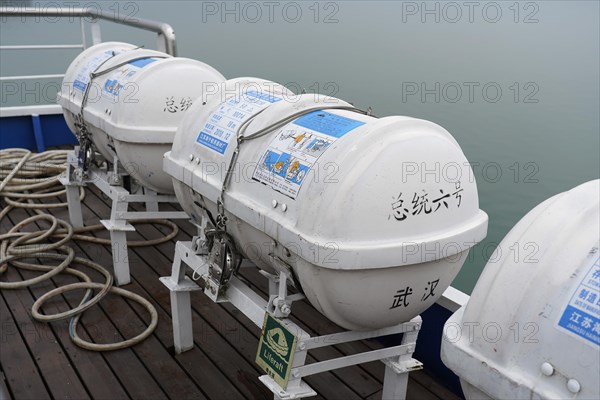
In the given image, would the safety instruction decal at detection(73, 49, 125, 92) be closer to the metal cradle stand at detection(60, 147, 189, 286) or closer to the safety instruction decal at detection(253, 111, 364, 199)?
the metal cradle stand at detection(60, 147, 189, 286)

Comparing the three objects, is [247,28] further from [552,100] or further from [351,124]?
[351,124]

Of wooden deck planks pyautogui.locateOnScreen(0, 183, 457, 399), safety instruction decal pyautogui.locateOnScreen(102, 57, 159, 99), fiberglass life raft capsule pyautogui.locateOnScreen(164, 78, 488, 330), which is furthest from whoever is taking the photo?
safety instruction decal pyautogui.locateOnScreen(102, 57, 159, 99)

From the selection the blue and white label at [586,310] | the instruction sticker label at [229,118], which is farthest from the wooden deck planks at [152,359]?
the blue and white label at [586,310]

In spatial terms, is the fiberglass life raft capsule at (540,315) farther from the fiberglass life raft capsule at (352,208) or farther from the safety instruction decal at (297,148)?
the safety instruction decal at (297,148)

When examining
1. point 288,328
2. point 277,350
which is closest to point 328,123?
point 288,328

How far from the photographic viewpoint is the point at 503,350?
1.34 meters

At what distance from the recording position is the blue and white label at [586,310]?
4.00ft

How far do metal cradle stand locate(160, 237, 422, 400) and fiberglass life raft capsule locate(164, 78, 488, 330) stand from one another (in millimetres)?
143

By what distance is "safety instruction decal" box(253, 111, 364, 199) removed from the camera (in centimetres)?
220

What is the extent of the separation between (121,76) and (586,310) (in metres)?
3.19

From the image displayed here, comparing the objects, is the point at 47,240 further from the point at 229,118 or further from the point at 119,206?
the point at 229,118

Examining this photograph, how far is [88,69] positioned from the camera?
4207 mm

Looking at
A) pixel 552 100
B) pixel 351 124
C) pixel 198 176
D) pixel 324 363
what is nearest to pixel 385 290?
pixel 324 363

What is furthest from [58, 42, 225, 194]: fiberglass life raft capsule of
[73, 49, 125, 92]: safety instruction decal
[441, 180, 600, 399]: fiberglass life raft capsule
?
[441, 180, 600, 399]: fiberglass life raft capsule
